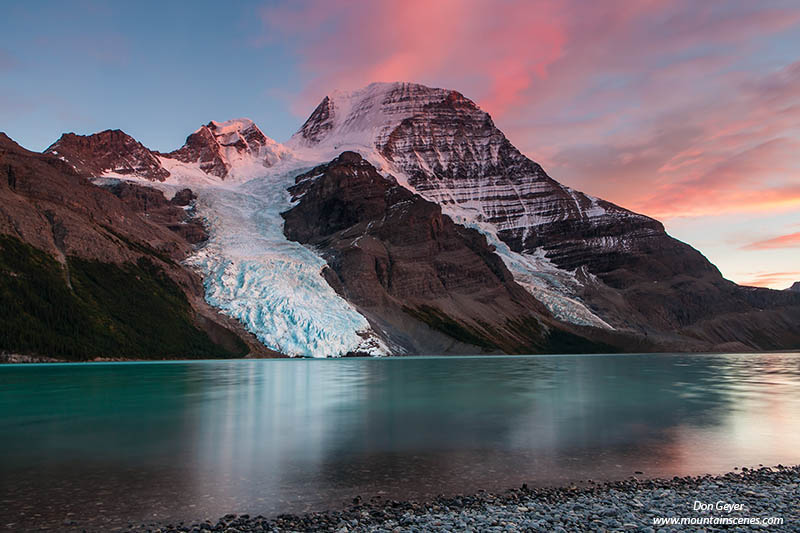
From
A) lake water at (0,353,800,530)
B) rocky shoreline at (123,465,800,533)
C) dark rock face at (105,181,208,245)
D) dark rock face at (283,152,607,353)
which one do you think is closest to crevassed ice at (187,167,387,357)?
dark rock face at (283,152,607,353)

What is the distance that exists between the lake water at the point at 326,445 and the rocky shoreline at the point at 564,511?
39.8 inches

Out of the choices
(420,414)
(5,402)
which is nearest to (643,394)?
(420,414)

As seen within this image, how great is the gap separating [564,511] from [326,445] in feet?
36.7

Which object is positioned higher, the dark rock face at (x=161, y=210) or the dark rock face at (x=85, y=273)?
the dark rock face at (x=161, y=210)

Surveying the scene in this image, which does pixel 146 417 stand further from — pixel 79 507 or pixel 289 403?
pixel 79 507

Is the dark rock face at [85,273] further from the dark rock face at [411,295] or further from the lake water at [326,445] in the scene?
the lake water at [326,445]

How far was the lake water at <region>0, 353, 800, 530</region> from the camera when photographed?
15.3m

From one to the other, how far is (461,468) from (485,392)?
2815cm

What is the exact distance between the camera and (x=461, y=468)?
18.4m

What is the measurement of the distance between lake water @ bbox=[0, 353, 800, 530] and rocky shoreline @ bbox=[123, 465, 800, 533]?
1.01 metres

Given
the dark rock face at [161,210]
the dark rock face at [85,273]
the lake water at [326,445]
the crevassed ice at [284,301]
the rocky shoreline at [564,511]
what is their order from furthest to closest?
the dark rock face at [161,210] < the crevassed ice at [284,301] < the dark rock face at [85,273] < the lake water at [326,445] < the rocky shoreline at [564,511]

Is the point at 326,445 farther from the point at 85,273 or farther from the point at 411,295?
the point at 411,295

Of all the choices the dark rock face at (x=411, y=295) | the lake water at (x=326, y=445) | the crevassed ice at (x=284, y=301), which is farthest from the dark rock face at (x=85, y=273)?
the lake water at (x=326, y=445)

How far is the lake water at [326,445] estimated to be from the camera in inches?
602
